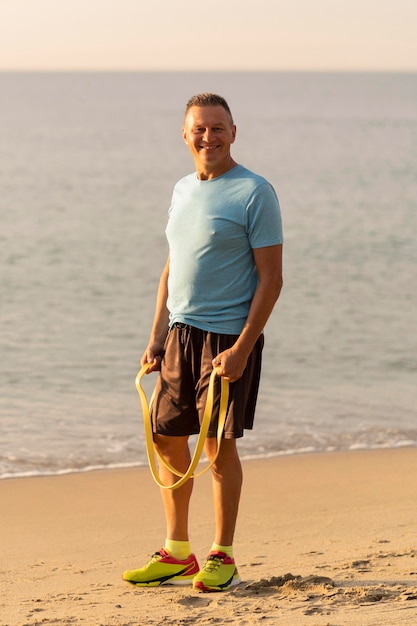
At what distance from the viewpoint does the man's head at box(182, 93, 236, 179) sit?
13.3 feet

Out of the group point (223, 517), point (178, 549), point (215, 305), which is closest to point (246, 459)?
point (178, 549)

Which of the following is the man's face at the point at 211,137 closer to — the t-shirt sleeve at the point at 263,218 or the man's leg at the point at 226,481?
the t-shirt sleeve at the point at 263,218

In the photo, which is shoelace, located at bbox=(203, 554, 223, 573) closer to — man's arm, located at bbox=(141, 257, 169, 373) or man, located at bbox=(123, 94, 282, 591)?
man, located at bbox=(123, 94, 282, 591)

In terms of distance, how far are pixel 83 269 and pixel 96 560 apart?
1063 cm

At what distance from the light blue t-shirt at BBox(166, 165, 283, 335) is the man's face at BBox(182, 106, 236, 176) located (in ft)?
0.17

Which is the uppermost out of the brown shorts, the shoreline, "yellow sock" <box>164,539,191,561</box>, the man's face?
the man's face

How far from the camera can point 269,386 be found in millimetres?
8648

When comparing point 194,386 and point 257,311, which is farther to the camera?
point 194,386

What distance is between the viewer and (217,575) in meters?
4.12

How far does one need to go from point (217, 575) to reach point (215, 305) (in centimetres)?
103

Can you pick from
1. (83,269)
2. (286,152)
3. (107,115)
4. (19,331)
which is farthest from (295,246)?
(107,115)

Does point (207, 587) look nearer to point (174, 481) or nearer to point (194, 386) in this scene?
point (174, 481)

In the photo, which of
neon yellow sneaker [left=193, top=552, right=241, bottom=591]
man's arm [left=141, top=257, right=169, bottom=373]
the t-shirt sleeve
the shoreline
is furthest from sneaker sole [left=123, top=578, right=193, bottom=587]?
the shoreline

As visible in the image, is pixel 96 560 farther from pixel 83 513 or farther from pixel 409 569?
pixel 409 569
